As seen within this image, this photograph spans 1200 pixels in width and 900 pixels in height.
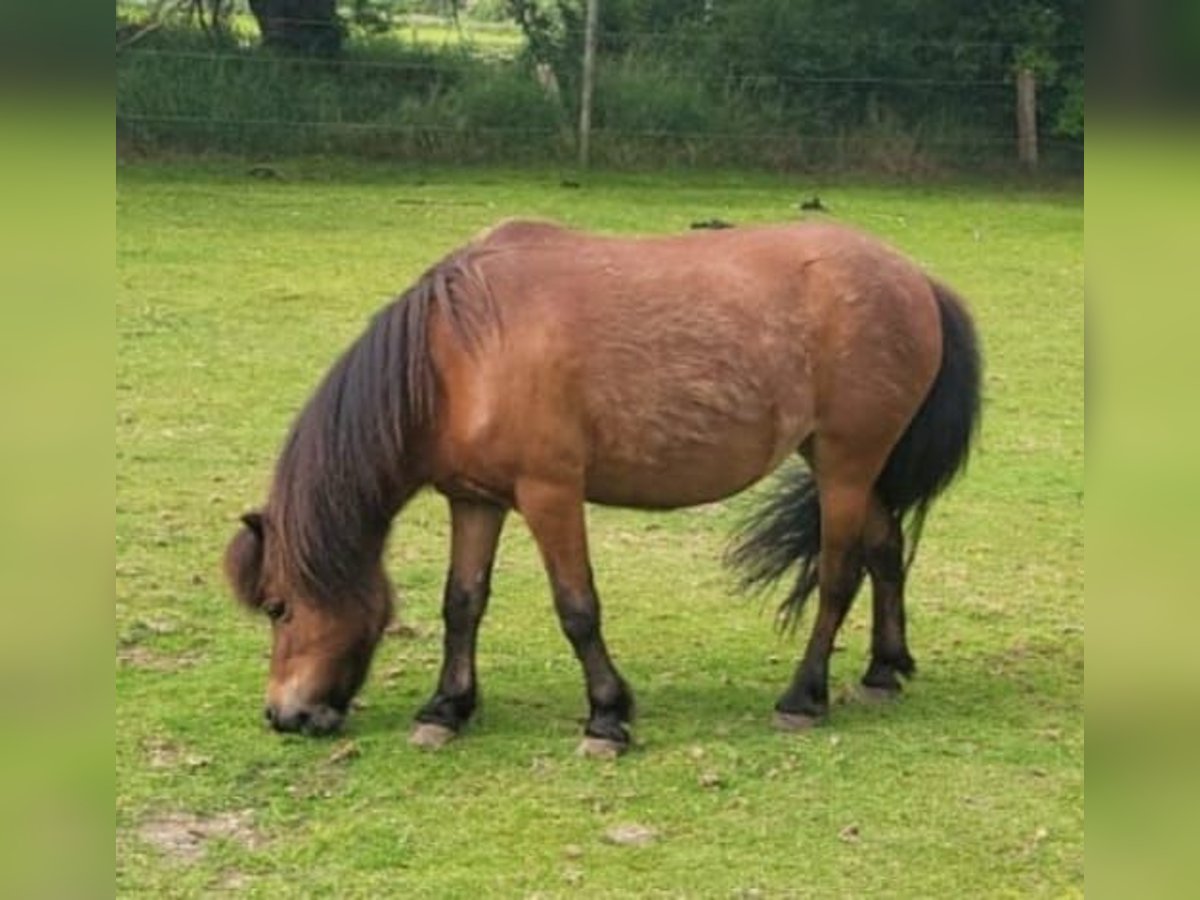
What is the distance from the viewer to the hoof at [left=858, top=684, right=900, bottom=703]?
4664mm

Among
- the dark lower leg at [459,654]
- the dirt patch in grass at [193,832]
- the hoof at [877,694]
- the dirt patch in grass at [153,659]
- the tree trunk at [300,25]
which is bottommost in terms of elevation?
the dirt patch in grass at [193,832]

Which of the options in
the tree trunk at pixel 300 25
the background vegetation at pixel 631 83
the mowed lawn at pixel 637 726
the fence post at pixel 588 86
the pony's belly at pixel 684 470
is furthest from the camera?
the tree trunk at pixel 300 25

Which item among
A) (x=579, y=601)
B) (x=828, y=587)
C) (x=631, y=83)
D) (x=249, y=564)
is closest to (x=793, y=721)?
(x=828, y=587)

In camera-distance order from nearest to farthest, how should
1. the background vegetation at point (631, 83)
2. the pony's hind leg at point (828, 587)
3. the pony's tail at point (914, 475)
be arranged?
the pony's hind leg at point (828, 587)
the pony's tail at point (914, 475)
the background vegetation at point (631, 83)

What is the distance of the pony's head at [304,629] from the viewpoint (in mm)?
4141

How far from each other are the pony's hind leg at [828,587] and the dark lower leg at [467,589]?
81 centimetres

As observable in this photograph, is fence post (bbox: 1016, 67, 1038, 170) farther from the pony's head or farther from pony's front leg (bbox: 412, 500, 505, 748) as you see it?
the pony's head

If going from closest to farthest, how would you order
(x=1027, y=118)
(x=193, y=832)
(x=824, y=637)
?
(x=193, y=832) < (x=824, y=637) < (x=1027, y=118)

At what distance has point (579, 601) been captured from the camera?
4297 millimetres

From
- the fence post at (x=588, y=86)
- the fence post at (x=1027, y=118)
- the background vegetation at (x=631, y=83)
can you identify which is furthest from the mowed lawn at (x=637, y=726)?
the fence post at (x=1027, y=118)

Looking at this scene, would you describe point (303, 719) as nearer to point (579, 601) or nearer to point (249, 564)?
point (249, 564)

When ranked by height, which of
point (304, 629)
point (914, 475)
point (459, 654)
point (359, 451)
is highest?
point (359, 451)

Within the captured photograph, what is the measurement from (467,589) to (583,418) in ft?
1.90

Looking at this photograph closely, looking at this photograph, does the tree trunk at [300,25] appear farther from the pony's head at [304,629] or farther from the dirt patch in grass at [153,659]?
the pony's head at [304,629]
